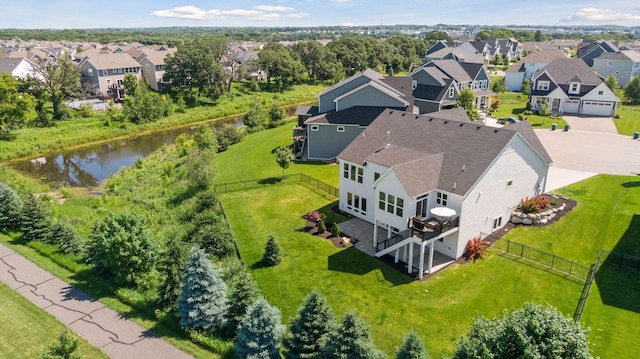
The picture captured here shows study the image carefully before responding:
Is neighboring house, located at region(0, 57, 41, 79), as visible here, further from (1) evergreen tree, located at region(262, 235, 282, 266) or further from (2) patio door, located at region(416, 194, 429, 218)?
(2) patio door, located at region(416, 194, 429, 218)

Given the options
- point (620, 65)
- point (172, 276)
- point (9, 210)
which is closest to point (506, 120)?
point (620, 65)

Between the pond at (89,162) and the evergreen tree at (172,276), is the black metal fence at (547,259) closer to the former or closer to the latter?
the evergreen tree at (172,276)

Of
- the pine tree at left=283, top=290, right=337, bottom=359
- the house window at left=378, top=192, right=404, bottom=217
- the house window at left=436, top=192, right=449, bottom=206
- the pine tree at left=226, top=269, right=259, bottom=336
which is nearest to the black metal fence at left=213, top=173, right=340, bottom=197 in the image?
the house window at left=378, top=192, right=404, bottom=217

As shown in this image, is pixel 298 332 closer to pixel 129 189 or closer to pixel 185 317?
pixel 185 317

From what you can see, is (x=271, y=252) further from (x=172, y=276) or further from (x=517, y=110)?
(x=517, y=110)

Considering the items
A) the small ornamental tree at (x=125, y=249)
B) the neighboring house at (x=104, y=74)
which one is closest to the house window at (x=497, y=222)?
the small ornamental tree at (x=125, y=249)

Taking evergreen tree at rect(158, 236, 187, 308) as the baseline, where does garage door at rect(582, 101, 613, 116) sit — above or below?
above
